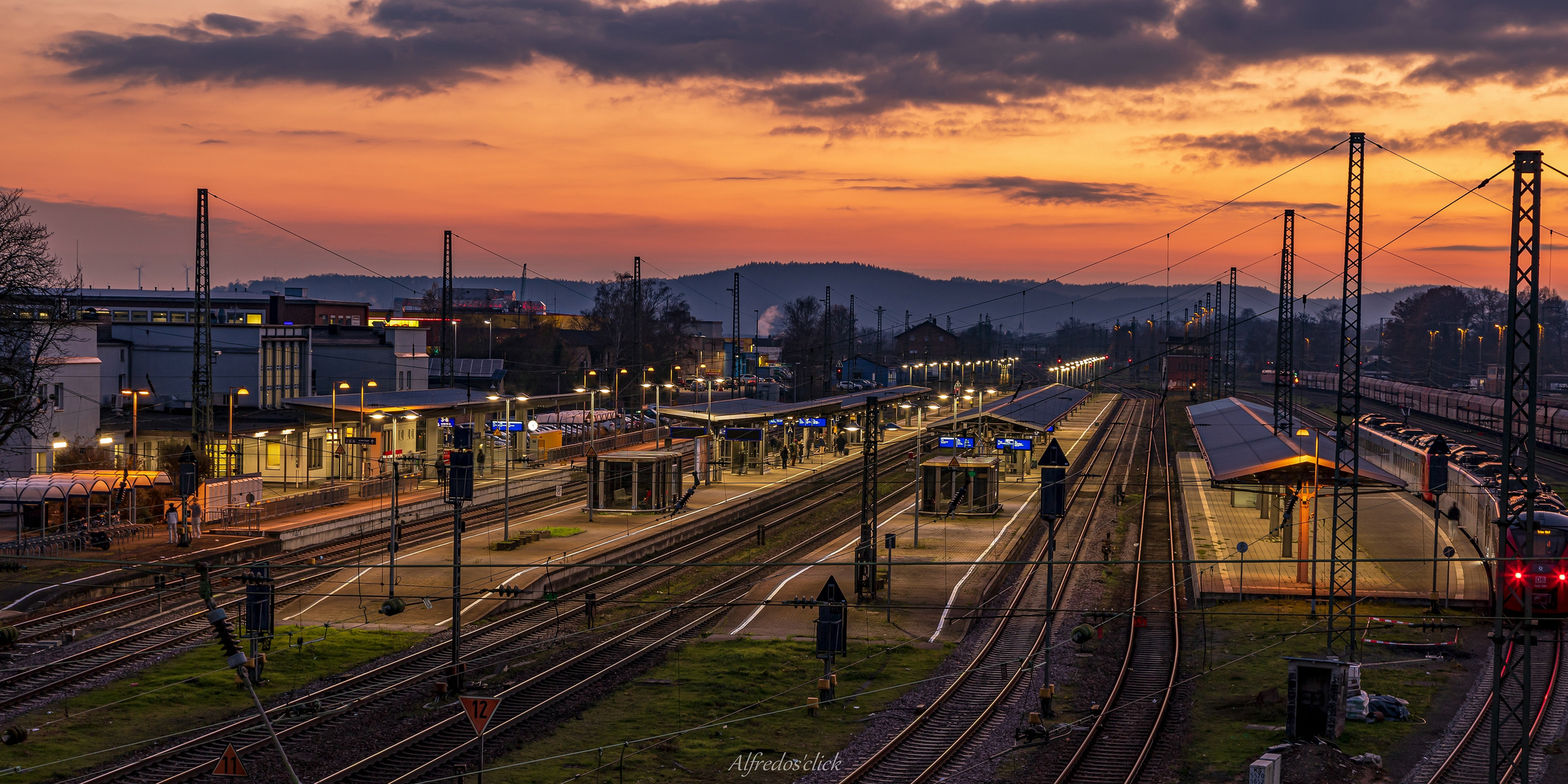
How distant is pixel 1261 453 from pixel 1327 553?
3.30 metres

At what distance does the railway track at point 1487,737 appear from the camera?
16.8 m

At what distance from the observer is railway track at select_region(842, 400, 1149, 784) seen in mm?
17406

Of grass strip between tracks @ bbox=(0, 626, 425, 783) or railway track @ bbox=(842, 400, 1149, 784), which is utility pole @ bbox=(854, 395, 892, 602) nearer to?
railway track @ bbox=(842, 400, 1149, 784)

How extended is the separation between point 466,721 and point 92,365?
1326 inches

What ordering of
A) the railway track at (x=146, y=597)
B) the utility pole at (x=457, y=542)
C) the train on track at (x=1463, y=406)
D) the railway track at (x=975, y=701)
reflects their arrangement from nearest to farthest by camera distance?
1. the railway track at (x=975, y=701)
2. the utility pole at (x=457, y=542)
3. the railway track at (x=146, y=597)
4. the train on track at (x=1463, y=406)

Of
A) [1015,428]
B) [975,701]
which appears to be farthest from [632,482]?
[975,701]

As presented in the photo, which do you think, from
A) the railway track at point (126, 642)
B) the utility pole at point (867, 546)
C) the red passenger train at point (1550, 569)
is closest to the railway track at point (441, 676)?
the railway track at point (126, 642)

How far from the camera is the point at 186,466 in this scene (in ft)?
108

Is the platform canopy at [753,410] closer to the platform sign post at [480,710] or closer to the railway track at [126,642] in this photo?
the railway track at [126,642]

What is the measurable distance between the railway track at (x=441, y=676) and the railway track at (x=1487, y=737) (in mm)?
12333

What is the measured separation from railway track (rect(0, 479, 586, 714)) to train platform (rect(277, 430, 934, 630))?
3.17 feet

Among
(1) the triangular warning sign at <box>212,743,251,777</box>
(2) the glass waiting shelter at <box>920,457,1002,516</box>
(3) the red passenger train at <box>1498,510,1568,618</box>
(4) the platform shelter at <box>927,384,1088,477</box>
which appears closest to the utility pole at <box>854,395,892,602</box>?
(2) the glass waiting shelter at <box>920,457,1002,516</box>

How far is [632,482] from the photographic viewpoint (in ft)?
141

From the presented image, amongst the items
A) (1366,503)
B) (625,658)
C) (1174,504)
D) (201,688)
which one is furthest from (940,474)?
(201,688)
